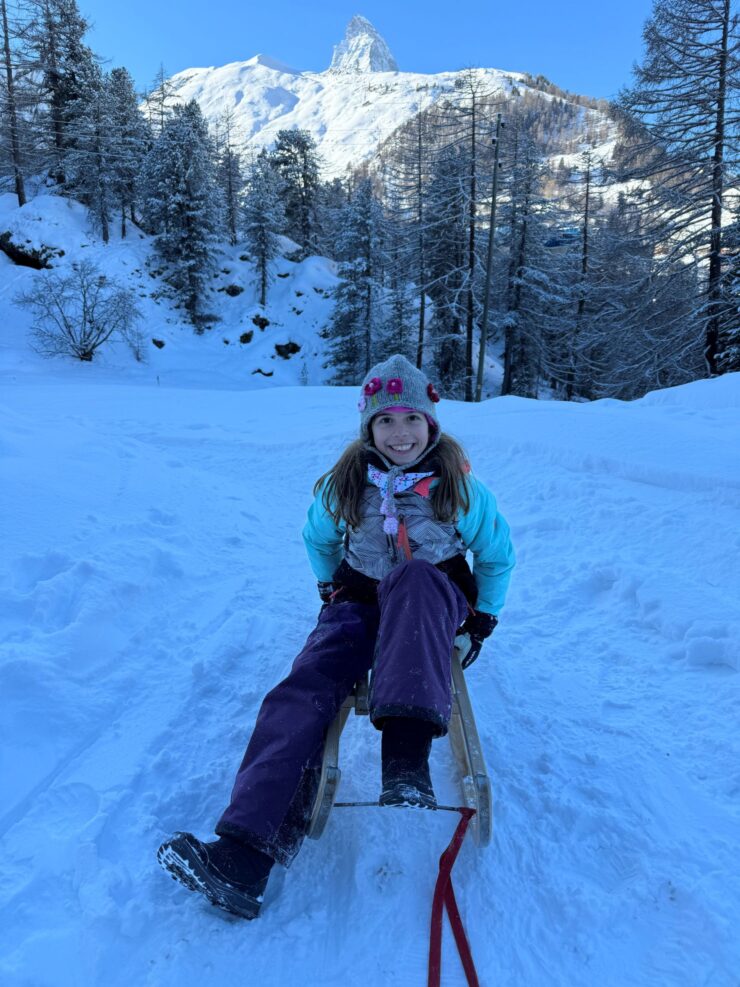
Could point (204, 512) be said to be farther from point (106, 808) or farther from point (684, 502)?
point (684, 502)

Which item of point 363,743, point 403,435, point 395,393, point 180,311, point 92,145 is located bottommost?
point 363,743

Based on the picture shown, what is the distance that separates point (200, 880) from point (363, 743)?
1.01m

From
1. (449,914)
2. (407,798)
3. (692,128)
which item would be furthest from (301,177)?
(449,914)

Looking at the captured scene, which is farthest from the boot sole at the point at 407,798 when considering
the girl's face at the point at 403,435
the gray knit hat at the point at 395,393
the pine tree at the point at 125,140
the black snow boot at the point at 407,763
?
the pine tree at the point at 125,140

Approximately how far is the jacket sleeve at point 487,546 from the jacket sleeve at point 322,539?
0.61 metres

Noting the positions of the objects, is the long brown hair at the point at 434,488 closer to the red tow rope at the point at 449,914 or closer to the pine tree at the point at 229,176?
the red tow rope at the point at 449,914

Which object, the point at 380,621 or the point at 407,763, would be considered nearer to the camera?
the point at 407,763

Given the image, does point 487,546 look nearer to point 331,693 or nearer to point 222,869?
point 331,693

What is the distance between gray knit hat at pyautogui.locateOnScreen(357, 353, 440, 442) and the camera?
244cm

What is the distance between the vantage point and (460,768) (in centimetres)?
205

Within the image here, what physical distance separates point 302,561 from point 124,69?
42.9 m

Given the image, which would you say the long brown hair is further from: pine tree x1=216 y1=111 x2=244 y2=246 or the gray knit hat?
pine tree x1=216 y1=111 x2=244 y2=246

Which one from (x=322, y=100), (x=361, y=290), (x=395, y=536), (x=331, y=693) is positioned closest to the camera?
(x=331, y=693)

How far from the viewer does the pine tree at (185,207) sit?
28.4 metres
